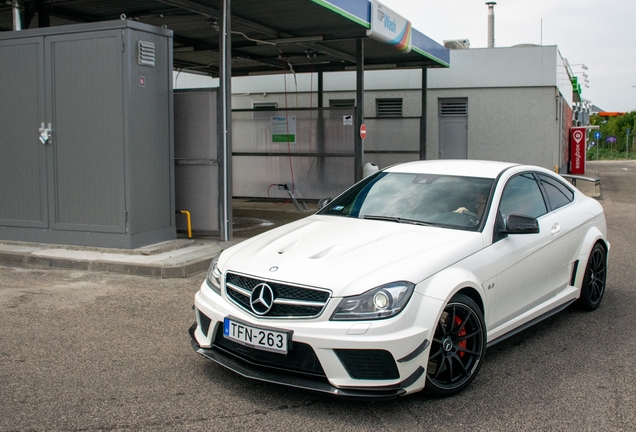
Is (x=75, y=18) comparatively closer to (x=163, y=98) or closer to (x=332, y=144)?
(x=163, y=98)

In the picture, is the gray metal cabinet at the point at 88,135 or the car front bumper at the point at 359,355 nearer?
the car front bumper at the point at 359,355

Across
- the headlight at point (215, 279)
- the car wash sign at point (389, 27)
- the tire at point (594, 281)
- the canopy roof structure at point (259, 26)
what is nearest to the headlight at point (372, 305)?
the headlight at point (215, 279)

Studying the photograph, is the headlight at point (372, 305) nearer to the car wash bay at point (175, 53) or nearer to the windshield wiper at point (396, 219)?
the windshield wiper at point (396, 219)

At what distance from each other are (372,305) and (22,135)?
744 centimetres

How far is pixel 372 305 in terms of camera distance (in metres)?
4.01

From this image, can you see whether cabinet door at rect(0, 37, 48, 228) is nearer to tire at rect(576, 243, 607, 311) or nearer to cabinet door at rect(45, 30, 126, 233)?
cabinet door at rect(45, 30, 126, 233)

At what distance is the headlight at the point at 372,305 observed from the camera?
3984 mm

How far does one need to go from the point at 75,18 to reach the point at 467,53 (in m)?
13.9

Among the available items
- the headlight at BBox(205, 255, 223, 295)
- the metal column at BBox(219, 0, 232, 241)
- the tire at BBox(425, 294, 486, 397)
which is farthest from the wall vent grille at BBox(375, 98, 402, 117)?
the tire at BBox(425, 294, 486, 397)

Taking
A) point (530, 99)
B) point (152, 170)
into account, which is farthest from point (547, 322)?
point (530, 99)

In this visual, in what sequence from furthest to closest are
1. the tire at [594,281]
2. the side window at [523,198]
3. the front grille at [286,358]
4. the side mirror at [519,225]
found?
the tire at [594,281] → the side window at [523,198] → the side mirror at [519,225] → the front grille at [286,358]

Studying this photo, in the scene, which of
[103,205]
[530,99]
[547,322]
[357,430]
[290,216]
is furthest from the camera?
[530,99]

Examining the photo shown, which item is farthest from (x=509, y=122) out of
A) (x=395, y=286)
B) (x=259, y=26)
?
(x=395, y=286)

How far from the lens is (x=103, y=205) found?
915 centimetres
